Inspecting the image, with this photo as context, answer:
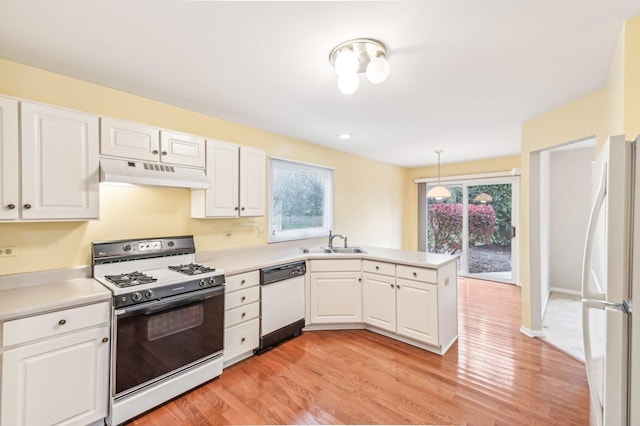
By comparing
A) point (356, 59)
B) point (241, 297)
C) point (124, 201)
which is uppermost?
point (356, 59)

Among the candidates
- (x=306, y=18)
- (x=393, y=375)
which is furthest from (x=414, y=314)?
A: (x=306, y=18)

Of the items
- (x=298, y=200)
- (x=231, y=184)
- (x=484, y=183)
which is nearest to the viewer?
(x=231, y=184)

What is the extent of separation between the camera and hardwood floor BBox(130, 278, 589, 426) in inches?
74.7

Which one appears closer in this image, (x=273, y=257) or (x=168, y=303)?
(x=168, y=303)

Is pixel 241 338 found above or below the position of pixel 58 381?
below

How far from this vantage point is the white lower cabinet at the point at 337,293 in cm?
326

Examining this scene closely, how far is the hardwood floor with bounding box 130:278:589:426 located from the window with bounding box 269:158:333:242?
56.8 inches

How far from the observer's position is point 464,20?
4.96 feet

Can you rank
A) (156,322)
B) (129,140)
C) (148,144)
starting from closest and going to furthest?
(156,322)
(129,140)
(148,144)

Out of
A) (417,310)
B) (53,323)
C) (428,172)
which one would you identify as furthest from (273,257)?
(428,172)

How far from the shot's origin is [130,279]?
2.06 metres

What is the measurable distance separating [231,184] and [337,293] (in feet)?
5.66

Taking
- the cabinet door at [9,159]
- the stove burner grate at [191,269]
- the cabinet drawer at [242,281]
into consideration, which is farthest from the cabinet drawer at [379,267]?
the cabinet door at [9,159]

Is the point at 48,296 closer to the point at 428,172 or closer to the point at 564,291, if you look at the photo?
the point at 428,172
